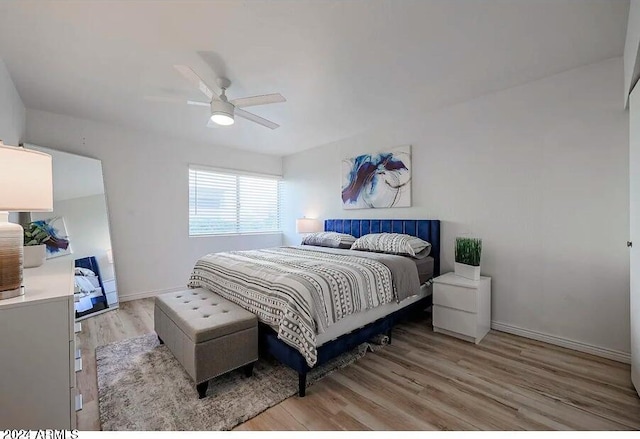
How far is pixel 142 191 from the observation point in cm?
398

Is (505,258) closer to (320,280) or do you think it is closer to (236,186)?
(320,280)

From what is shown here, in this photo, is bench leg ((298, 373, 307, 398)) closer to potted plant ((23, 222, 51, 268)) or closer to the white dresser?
the white dresser

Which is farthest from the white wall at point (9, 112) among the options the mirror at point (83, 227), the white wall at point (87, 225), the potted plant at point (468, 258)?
the potted plant at point (468, 258)

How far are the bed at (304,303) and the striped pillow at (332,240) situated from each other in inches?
33.1

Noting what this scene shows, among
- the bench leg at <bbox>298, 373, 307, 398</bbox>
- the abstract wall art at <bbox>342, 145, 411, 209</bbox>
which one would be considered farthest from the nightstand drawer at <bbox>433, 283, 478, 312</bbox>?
the bench leg at <bbox>298, 373, 307, 398</bbox>

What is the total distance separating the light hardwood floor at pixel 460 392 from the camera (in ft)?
5.17

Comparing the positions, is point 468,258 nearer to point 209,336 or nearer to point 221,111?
point 209,336

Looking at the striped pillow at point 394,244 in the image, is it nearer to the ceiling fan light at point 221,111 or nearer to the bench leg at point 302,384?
the bench leg at point 302,384

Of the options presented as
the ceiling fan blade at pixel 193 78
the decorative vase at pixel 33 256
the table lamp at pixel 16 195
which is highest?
the ceiling fan blade at pixel 193 78

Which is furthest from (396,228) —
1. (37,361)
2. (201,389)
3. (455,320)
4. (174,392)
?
(37,361)

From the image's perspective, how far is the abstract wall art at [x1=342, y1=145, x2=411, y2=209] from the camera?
3.64 metres

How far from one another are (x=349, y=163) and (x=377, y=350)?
9.02 feet

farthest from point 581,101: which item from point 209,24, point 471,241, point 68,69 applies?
point 68,69

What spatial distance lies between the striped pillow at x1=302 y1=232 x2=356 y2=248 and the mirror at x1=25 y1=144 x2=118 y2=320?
2.72 meters
